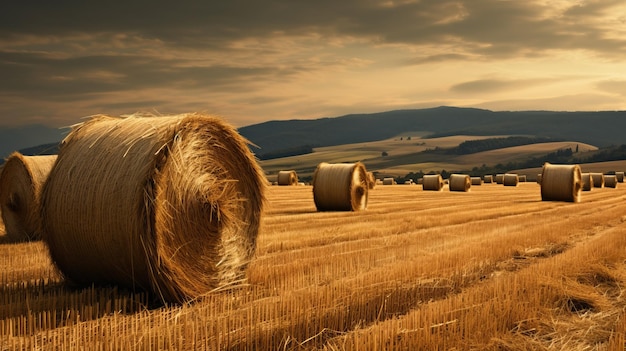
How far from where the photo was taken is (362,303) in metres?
7.18

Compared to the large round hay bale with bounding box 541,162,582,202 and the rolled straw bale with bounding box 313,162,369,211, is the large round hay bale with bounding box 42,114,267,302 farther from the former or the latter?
the large round hay bale with bounding box 541,162,582,202

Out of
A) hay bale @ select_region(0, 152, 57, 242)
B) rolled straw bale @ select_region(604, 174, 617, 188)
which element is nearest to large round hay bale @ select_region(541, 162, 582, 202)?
rolled straw bale @ select_region(604, 174, 617, 188)

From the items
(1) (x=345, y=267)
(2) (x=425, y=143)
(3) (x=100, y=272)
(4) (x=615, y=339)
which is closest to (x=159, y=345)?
(3) (x=100, y=272)

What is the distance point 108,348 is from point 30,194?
359 inches

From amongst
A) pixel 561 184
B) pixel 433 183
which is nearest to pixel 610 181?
pixel 433 183

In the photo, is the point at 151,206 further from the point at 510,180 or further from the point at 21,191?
the point at 510,180

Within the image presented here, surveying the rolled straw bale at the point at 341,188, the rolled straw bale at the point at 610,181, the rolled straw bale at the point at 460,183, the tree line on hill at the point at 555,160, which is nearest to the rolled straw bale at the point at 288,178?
the rolled straw bale at the point at 460,183

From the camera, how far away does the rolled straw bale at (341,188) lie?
2033 cm

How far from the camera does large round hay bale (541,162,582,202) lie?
26953 mm

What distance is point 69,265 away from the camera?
7828 mm

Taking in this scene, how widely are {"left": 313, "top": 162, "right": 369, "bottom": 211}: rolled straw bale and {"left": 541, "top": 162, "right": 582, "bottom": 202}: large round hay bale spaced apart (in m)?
10.3

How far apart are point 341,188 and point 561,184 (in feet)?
37.7

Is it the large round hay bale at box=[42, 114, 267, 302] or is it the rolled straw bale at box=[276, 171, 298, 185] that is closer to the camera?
the large round hay bale at box=[42, 114, 267, 302]

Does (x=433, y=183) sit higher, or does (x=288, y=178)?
(x=288, y=178)
